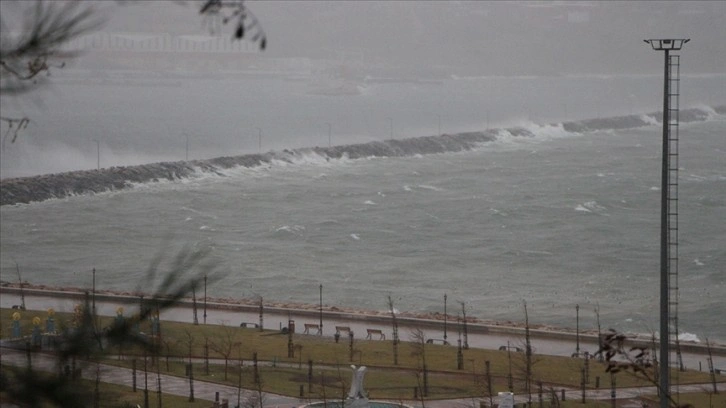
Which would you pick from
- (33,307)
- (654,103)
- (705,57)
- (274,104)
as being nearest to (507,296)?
(33,307)

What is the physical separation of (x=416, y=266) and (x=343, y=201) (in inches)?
286

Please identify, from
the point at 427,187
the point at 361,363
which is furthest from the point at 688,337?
the point at 427,187

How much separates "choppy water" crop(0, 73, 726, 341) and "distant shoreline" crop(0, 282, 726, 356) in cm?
52

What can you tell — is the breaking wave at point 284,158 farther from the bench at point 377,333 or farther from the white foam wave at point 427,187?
the bench at point 377,333

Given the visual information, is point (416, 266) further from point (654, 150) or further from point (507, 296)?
point (654, 150)

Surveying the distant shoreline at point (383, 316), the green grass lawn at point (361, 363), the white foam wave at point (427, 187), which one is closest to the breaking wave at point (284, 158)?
the white foam wave at point (427, 187)

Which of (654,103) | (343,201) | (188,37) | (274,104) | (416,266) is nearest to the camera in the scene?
(416,266)

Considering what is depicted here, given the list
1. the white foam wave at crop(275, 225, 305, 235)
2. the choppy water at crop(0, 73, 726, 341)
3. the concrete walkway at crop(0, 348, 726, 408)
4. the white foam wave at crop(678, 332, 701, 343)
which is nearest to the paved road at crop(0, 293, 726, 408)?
A: the concrete walkway at crop(0, 348, 726, 408)

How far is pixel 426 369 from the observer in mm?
9289

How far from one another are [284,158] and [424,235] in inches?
516

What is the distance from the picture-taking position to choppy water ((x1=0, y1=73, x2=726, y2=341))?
14.7m

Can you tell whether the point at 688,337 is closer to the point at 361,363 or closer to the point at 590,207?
the point at 361,363

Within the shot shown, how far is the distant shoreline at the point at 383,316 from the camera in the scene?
11605 millimetres

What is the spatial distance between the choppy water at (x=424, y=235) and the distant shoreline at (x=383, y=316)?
1.71 ft
